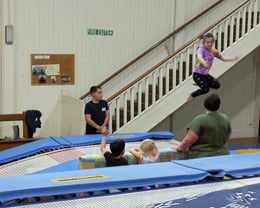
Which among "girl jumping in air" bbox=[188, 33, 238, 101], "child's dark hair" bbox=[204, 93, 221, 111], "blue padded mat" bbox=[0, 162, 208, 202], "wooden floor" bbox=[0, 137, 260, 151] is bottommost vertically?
"wooden floor" bbox=[0, 137, 260, 151]

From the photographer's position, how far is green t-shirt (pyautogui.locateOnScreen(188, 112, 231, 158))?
4.39 metres

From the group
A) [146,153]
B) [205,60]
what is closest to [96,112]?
[205,60]

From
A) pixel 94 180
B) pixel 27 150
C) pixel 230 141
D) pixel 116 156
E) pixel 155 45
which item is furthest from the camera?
pixel 230 141

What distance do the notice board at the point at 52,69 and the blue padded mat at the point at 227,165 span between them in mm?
4854

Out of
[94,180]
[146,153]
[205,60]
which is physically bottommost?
[146,153]

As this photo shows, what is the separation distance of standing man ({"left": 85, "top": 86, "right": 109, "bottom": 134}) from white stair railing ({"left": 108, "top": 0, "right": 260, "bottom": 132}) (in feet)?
A: 2.99

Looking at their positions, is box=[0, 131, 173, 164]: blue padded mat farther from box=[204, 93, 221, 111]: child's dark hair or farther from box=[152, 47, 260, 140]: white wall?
box=[152, 47, 260, 140]: white wall

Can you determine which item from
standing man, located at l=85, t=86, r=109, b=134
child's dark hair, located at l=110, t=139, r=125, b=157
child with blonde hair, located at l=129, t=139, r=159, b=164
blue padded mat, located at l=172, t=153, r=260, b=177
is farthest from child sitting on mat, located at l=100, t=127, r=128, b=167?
standing man, located at l=85, t=86, r=109, b=134

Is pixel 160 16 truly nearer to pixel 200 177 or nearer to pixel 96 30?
pixel 96 30

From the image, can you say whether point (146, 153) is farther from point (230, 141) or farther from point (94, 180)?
point (230, 141)

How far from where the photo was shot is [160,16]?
920cm

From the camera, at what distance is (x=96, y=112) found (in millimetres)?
6492

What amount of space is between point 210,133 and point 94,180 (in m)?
1.67

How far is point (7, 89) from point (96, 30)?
6.86 feet
